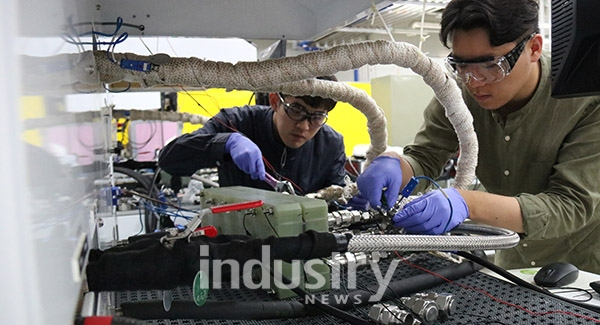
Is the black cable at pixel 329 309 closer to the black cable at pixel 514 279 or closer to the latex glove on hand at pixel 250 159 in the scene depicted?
the black cable at pixel 514 279

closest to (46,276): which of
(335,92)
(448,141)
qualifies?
(335,92)

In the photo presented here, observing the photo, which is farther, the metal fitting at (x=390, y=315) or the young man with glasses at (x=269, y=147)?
the young man with glasses at (x=269, y=147)

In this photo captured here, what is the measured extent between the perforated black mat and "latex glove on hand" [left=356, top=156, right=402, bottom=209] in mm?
237

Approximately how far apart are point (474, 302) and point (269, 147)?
1.23 meters

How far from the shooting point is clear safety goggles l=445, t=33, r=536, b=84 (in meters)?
1.11

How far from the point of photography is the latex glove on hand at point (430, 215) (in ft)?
3.17

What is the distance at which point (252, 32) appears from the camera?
1243 millimetres

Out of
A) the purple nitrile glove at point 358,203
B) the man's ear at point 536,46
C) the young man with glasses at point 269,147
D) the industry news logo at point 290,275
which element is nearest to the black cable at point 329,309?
the industry news logo at point 290,275


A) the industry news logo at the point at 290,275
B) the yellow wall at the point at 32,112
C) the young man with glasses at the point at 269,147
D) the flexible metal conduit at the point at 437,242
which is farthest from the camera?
the young man with glasses at the point at 269,147

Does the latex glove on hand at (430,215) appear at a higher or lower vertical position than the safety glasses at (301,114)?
lower

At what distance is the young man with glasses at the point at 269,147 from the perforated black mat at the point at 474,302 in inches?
25.2

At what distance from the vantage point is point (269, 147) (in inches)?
74.7

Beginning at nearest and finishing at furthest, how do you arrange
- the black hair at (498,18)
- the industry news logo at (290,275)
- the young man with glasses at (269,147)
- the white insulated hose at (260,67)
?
1. the industry news logo at (290,275)
2. the white insulated hose at (260,67)
3. the black hair at (498,18)
4. the young man with glasses at (269,147)

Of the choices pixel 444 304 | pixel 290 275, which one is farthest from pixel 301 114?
pixel 444 304
